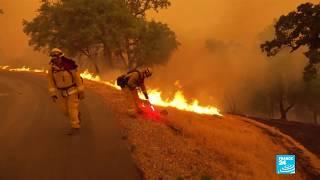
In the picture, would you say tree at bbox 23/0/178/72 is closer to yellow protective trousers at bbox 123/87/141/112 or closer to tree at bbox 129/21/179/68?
tree at bbox 129/21/179/68

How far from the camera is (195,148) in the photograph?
579 inches

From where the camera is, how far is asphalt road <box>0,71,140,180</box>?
11.0 metres

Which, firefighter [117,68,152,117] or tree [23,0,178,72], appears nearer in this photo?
firefighter [117,68,152,117]

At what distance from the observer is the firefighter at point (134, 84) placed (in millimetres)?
16250

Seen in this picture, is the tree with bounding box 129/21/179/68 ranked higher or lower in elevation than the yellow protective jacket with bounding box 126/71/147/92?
higher

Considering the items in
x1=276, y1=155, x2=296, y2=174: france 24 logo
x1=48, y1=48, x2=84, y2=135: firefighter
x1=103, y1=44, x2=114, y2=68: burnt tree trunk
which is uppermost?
x1=103, y1=44, x2=114, y2=68: burnt tree trunk

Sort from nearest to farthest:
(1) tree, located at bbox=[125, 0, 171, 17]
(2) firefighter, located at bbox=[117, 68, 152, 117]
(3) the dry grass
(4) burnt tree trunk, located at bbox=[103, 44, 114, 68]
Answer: (3) the dry grass
(2) firefighter, located at bbox=[117, 68, 152, 117]
(4) burnt tree trunk, located at bbox=[103, 44, 114, 68]
(1) tree, located at bbox=[125, 0, 171, 17]

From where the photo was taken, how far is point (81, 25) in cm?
4931

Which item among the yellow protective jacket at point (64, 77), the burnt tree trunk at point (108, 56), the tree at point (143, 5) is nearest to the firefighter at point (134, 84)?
the yellow protective jacket at point (64, 77)

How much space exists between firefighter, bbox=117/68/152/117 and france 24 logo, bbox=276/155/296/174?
5364 millimetres

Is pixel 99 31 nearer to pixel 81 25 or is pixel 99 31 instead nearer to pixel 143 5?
pixel 81 25

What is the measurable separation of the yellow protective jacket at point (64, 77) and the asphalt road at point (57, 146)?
51.3 inches

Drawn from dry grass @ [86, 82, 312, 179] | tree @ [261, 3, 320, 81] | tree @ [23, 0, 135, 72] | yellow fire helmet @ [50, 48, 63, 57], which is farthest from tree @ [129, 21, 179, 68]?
yellow fire helmet @ [50, 48, 63, 57]

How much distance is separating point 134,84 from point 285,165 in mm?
6128
